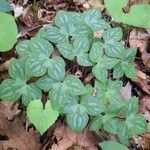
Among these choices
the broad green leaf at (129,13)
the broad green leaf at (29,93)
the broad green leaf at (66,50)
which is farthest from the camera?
the broad green leaf at (129,13)

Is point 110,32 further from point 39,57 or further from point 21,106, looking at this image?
point 21,106

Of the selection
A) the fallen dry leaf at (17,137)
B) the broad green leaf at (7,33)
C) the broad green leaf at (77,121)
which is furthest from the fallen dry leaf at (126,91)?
the broad green leaf at (7,33)

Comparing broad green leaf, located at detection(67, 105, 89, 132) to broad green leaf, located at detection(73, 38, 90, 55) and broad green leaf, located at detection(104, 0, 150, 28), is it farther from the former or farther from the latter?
broad green leaf, located at detection(104, 0, 150, 28)

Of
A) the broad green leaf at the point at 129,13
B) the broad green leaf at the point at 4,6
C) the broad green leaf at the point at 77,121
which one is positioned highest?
the broad green leaf at the point at 4,6

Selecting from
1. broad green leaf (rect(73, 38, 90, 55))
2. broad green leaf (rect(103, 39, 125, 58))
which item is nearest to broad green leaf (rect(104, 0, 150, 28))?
broad green leaf (rect(103, 39, 125, 58))

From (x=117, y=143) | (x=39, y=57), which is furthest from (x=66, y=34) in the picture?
(x=117, y=143)

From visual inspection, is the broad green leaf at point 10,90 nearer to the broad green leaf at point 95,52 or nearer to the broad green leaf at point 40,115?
the broad green leaf at point 40,115

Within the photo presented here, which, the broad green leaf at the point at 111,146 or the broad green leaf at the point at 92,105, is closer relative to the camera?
the broad green leaf at the point at 111,146
